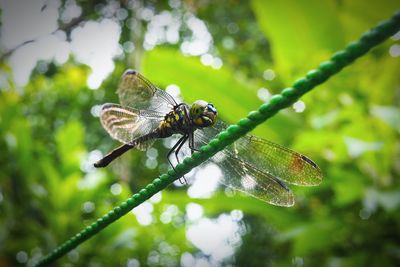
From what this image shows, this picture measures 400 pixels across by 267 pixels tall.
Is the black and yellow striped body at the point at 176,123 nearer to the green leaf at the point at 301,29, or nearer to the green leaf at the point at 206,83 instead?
the green leaf at the point at 206,83

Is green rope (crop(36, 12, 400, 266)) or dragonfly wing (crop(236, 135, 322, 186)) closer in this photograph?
green rope (crop(36, 12, 400, 266))

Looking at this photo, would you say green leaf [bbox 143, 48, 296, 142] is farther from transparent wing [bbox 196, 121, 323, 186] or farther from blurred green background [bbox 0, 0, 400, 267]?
transparent wing [bbox 196, 121, 323, 186]

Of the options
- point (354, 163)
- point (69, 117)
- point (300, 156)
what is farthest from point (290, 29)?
point (69, 117)

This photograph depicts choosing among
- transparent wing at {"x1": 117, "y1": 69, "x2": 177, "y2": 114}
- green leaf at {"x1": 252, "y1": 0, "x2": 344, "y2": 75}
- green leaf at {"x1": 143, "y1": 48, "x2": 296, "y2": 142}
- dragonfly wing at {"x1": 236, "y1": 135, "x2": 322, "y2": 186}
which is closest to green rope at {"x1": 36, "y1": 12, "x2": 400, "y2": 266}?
dragonfly wing at {"x1": 236, "y1": 135, "x2": 322, "y2": 186}

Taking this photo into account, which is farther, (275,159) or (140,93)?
(140,93)

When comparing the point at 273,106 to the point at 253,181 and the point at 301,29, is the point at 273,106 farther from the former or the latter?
the point at 301,29

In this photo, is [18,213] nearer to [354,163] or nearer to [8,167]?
[8,167]

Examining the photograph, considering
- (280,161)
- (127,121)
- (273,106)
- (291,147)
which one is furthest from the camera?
(291,147)

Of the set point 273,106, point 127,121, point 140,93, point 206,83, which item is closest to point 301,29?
point 206,83
